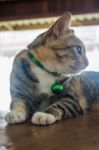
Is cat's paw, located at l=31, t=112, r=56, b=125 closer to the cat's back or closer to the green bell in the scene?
the green bell

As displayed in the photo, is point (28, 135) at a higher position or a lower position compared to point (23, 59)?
lower

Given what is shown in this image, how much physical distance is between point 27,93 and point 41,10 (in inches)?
47.4

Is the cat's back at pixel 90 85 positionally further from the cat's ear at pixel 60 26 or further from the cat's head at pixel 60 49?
the cat's ear at pixel 60 26

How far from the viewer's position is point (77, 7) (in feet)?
7.16

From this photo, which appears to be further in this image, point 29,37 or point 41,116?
point 29,37

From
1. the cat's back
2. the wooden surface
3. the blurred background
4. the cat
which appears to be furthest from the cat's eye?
the blurred background

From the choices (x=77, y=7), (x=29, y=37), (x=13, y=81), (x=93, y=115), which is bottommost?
(x=93, y=115)

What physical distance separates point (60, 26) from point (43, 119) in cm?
37

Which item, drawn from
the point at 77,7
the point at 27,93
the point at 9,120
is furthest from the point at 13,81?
the point at 77,7

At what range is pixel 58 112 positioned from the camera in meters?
1.04

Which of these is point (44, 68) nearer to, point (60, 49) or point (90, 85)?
point (60, 49)

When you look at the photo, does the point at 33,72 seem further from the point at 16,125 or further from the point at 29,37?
the point at 29,37

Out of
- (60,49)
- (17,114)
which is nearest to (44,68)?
(60,49)

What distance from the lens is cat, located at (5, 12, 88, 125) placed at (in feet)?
3.73
